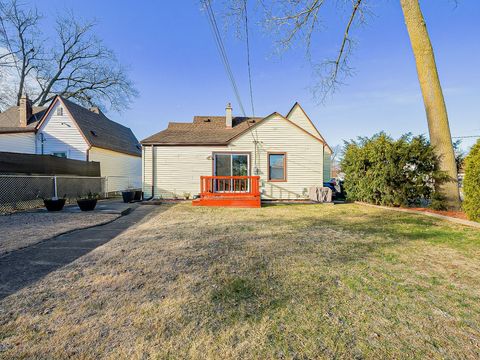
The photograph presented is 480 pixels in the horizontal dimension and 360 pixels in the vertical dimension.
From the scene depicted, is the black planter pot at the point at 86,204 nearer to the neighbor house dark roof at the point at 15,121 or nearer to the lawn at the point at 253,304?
the lawn at the point at 253,304

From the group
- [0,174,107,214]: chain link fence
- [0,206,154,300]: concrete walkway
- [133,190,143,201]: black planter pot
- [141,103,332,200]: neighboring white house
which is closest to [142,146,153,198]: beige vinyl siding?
[141,103,332,200]: neighboring white house

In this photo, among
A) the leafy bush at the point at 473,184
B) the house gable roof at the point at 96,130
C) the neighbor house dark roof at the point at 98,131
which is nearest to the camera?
the leafy bush at the point at 473,184

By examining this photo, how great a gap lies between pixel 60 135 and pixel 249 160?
1298 cm

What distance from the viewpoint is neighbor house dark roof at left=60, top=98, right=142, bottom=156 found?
15.1m

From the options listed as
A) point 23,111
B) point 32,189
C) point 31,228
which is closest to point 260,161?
point 31,228

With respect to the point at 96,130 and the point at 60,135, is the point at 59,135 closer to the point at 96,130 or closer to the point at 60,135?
the point at 60,135

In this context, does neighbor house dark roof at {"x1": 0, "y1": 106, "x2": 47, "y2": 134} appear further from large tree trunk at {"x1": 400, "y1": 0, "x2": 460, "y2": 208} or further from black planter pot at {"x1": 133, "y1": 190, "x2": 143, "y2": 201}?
large tree trunk at {"x1": 400, "y1": 0, "x2": 460, "y2": 208}

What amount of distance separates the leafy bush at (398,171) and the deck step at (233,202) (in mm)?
4640

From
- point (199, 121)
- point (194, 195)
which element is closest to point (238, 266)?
point (194, 195)

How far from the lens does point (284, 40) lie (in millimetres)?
10273

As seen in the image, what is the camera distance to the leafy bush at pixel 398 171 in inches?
302

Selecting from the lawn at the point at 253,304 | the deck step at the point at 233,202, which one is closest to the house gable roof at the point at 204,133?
the deck step at the point at 233,202

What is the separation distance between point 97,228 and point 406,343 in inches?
243

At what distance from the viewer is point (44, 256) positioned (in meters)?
3.48
